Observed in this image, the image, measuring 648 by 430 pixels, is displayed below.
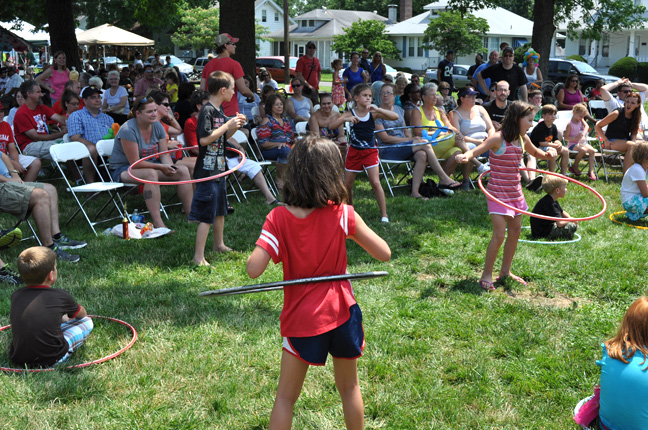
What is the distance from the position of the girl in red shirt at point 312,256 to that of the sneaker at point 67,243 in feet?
14.1

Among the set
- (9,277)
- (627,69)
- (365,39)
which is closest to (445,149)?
(9,277)

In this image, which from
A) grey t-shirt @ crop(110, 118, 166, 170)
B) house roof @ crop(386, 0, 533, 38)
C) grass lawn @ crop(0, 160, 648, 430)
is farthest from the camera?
house roof @ crop(386, 0, 533, 38)

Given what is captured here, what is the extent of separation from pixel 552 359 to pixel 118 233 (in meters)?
4.76

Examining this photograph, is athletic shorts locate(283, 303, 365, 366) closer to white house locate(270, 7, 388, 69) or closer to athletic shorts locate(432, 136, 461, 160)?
athletic shorts locate(432, 136, 461, 160)

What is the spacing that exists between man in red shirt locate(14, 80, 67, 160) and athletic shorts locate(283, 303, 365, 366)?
725 cm

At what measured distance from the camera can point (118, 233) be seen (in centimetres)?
699

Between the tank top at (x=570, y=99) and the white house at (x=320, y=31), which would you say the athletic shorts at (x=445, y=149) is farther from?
the white house at (x=320, y=31)

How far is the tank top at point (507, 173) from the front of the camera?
5267 millimetres

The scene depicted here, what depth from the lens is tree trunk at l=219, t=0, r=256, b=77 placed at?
12648 millimetres

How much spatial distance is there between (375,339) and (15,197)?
12.5 ft

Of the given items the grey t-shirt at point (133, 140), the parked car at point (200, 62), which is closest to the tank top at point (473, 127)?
the grey t-shirt at point (133, 140)

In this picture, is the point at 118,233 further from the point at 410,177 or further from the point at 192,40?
the point at 192,40

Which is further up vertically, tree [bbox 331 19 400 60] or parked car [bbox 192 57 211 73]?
tree [bbox 331 19 400 60]

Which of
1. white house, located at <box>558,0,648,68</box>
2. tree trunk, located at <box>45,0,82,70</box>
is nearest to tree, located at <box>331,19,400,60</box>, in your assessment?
white house, located at <box>558,0,648,68</box>
